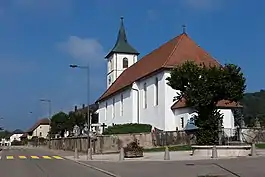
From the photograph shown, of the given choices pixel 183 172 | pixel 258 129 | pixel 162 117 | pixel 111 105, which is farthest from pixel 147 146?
pixel 111 105

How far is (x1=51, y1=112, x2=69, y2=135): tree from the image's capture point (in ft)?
331

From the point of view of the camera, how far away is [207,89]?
113 ft

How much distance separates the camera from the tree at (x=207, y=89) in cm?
3450

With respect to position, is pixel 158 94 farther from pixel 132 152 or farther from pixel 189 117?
pixel 132 152

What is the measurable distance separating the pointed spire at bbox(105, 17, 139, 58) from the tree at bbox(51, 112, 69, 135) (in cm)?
1897

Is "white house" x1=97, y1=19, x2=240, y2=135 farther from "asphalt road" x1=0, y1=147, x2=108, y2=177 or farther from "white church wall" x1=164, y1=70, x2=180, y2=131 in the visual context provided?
"asphalt road" x1=0, y1=147, x2=108, y2=177

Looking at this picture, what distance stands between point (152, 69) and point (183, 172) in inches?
1703

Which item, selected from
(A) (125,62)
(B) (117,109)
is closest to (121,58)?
(A) (125,62)

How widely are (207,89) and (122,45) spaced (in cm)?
6105

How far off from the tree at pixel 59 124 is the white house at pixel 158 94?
18010mm

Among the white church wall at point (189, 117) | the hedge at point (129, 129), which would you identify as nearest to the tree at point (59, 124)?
the hedge at point (129, 129)

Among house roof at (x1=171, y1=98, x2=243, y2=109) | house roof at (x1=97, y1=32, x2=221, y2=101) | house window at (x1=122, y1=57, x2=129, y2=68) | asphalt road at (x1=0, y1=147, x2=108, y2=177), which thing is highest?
house window at (x1=122, y1=57, x2=129, y2=68)

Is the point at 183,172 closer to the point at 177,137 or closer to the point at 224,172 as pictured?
the point at 224,172

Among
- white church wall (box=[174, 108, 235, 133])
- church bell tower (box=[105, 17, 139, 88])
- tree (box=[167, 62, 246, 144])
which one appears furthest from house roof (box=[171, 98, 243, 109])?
church bell tower (box=[105, 17, 139, 88])
